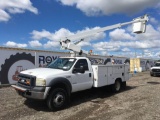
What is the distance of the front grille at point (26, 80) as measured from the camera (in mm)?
6902

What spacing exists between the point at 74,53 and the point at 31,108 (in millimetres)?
3920

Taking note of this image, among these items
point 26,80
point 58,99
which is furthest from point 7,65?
point 58,99

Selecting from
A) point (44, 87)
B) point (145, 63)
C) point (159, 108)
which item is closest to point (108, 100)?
point (159, 108)

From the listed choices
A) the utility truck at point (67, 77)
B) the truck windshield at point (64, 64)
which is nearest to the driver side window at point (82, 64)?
the utility truck at point (67, 77)

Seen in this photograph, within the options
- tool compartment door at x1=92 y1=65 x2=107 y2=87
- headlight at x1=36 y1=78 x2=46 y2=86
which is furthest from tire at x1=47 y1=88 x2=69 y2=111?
tool compartment door at x1=92 y1=65 x2=107 y2=87

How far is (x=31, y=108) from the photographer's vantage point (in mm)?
7414

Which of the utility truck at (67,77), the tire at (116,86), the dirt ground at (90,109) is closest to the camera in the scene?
the dirt ground at (90,109)

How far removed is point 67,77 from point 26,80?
62.3 inches

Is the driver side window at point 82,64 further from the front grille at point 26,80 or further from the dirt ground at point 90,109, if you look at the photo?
the front grille at point 26,80

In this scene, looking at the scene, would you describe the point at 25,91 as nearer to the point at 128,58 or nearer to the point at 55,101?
the point at 55,101

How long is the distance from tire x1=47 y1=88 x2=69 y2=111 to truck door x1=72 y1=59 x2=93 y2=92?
70 cm

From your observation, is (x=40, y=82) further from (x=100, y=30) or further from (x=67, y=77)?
(x=100, y=30)

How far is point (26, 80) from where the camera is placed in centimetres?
720

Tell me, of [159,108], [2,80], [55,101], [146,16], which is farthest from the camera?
[2,80]
